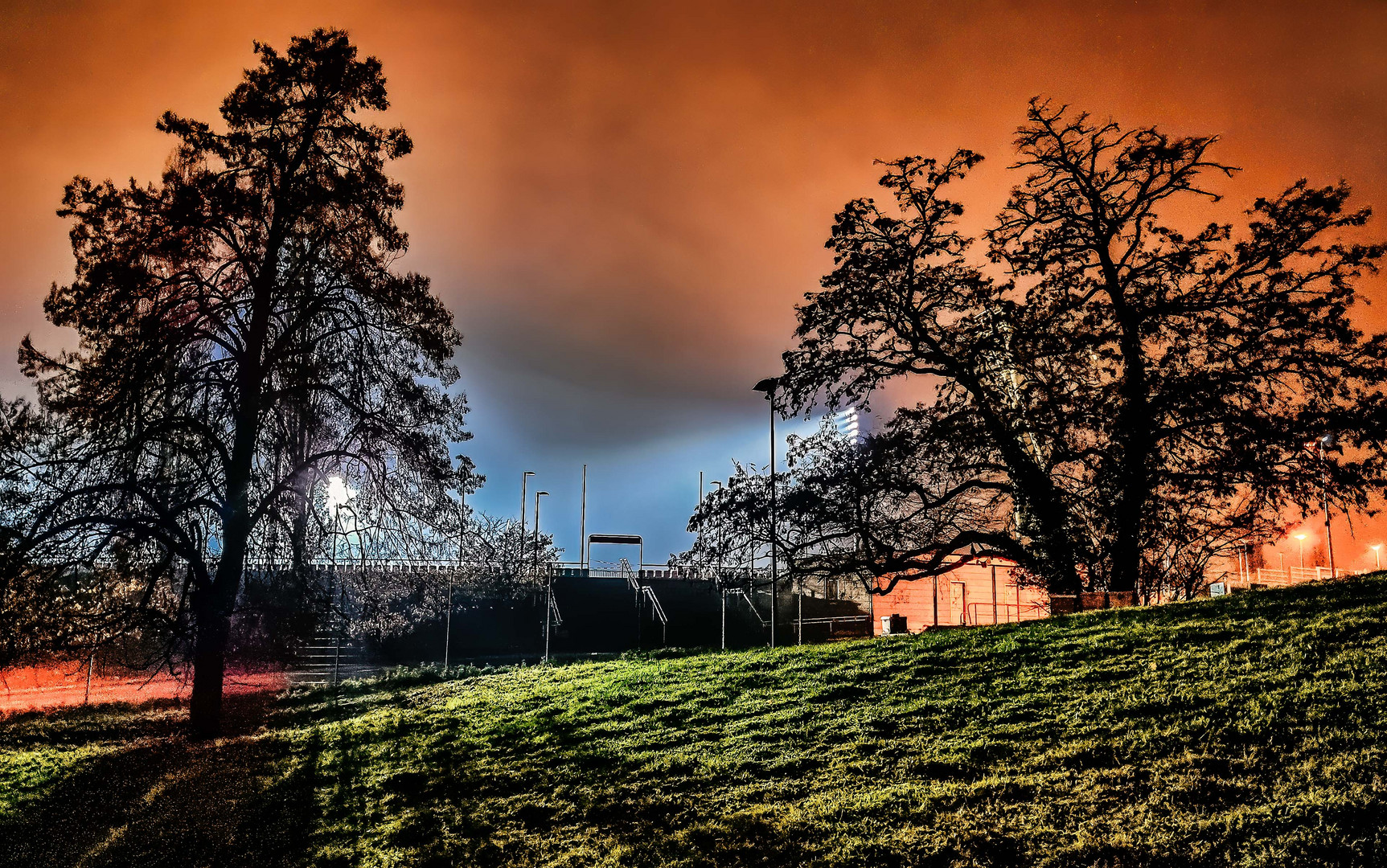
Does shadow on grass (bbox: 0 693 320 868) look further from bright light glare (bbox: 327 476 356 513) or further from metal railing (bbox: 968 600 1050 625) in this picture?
metal railing (bbox: 968 600 1050 625)

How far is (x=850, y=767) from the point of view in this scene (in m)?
8.30

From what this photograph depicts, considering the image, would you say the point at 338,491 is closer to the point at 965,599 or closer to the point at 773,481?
the point at 773,481

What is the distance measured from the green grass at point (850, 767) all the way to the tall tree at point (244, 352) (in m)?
3.98

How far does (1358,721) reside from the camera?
254 inches

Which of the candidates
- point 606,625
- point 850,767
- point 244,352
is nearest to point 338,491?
point 244,352

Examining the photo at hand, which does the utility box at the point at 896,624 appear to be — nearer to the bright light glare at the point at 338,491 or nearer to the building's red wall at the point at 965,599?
the building's red wall at the point at 965,599

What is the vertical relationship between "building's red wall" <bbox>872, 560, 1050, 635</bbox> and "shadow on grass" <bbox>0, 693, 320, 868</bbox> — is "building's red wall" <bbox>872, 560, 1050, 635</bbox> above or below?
above

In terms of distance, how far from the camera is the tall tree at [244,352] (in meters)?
13.7

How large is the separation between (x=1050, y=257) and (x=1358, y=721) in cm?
1197

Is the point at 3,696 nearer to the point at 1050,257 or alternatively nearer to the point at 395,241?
the point at 395,241

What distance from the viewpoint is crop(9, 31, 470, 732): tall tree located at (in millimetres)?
13680

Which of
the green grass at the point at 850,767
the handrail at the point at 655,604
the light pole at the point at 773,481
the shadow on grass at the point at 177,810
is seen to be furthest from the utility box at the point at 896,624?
the shadow on grass at the point at 177,810

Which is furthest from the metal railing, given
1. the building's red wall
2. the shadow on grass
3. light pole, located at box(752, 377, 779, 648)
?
the shadow on grass

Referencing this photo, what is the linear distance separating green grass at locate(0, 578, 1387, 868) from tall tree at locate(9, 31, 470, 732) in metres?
3.98
